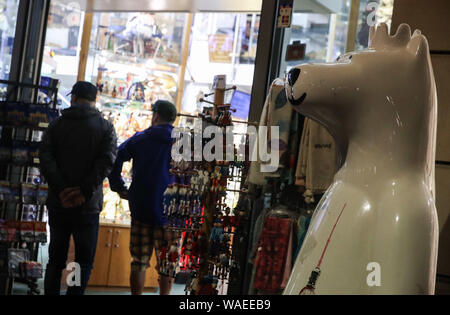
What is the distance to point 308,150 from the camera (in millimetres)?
3279

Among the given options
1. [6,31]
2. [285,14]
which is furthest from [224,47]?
[285,14]

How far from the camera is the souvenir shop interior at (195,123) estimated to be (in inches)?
131

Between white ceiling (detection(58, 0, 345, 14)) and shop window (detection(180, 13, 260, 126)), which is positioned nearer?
white ceiling (detection(58, 0, 345, 14))

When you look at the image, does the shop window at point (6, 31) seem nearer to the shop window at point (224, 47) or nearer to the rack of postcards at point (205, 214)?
the shop window at point (224, 47)

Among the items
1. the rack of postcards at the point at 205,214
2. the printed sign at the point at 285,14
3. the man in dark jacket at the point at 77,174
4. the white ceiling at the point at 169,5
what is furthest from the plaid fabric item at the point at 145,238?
the white ceiling at the point at 169,5

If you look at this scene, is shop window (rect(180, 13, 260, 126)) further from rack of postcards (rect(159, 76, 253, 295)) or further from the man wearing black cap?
rack of postcards (rect(159, 76, 253, 295))

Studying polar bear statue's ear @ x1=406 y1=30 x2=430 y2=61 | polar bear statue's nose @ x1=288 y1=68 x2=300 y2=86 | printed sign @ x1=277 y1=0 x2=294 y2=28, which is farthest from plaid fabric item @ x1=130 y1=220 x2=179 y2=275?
polar bear statue's ear @ x1=406 y1=30 x2=430 y2=61

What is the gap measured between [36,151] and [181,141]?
1688 millimetres

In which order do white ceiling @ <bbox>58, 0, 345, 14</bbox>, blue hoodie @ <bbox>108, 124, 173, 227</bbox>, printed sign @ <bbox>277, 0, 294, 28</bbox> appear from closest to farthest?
printed sign @ <bbox>277, 0, 294, 28</bbox>
blue hoodie @ <bbox>108, 124, 173, 227</bbox>
white ceiling @ <bbox>58, 0, 345, 14</bbox>

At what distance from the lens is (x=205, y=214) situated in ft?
10.9

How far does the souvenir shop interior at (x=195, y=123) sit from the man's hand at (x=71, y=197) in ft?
1.97

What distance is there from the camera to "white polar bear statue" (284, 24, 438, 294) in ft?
5.21

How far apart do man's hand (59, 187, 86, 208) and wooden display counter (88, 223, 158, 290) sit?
149 cm
